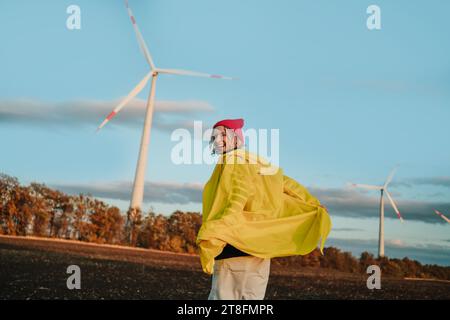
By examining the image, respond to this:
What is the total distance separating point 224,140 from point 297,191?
110 cm

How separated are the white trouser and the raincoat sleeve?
38.2 inches

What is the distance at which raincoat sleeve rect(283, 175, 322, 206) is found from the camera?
6223 millimetres

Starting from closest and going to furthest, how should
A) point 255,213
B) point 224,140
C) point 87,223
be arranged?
1. point 255,213
2. point 224,140
3. point 87,223

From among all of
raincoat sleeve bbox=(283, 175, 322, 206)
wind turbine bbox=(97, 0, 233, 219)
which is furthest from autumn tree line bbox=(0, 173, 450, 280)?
raincoat sleeve bbox=(283, 175, 322, 206)

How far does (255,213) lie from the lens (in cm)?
562

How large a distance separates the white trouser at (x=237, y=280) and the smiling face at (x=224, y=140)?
1069mm

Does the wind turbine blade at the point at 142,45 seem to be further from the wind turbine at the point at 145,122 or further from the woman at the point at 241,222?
the woman at the point at 241,222

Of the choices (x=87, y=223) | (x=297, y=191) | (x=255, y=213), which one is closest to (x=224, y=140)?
(x=255, y=213)

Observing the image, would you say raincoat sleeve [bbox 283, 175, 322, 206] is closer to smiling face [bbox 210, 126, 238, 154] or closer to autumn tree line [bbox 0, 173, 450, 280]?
smiling face [bbox 210, 126, 238, 154]

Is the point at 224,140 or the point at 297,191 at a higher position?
the point at 224,140

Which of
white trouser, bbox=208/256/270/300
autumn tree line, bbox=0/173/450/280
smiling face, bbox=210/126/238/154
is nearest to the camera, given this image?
white trouser, bbox=208/256/270/300

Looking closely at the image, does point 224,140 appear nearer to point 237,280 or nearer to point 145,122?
point 237,280
